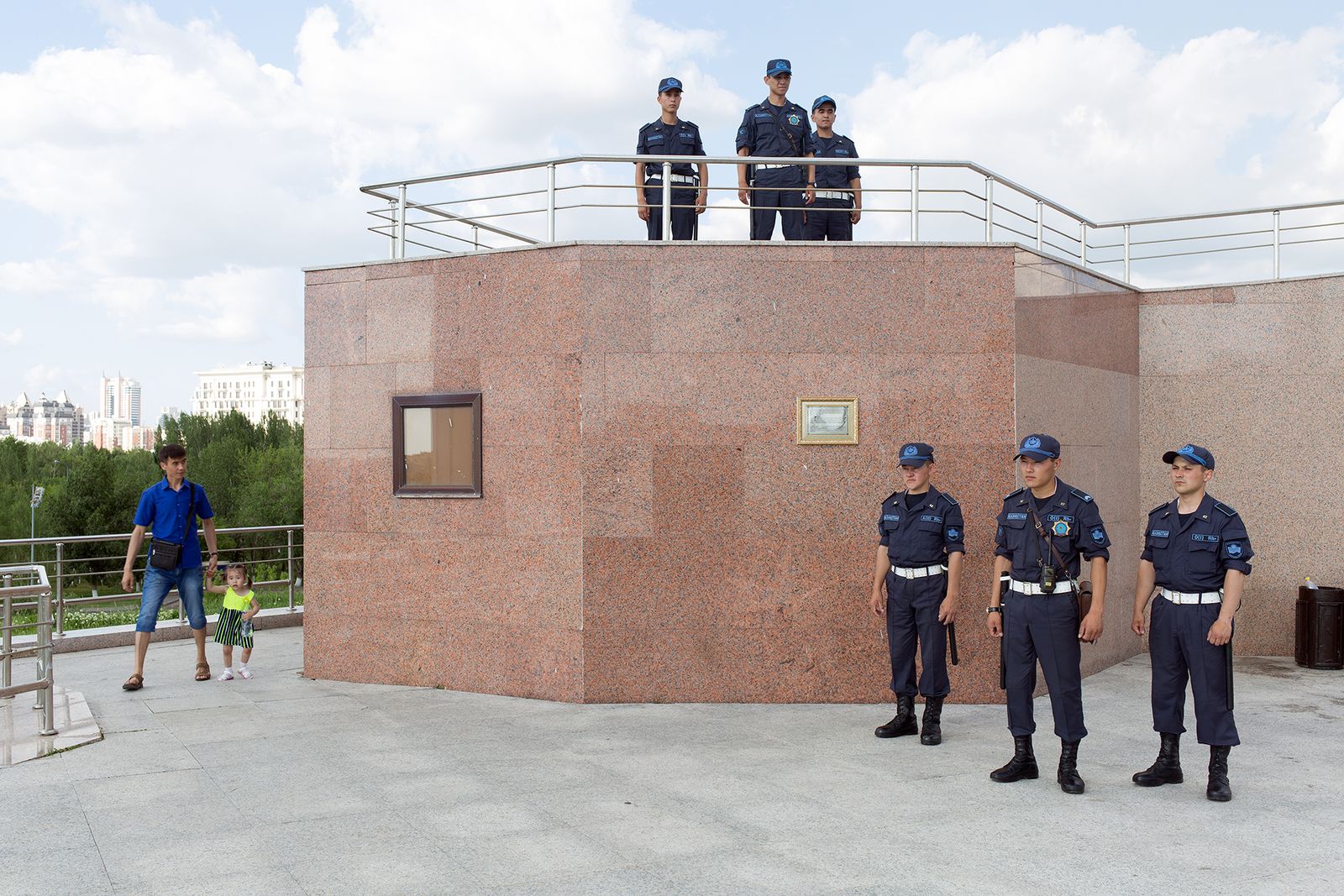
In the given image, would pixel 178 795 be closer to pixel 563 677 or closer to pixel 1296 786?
pixel 563 677

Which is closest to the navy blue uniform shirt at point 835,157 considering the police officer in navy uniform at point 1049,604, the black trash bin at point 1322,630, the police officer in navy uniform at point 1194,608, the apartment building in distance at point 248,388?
the police officer in navy uniform at point 1049,604

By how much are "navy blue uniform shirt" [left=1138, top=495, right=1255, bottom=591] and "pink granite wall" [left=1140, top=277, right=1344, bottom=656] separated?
4.66 meters

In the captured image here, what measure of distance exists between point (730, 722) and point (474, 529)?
8.21ft

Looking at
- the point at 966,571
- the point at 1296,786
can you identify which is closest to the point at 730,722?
the point at 966,571

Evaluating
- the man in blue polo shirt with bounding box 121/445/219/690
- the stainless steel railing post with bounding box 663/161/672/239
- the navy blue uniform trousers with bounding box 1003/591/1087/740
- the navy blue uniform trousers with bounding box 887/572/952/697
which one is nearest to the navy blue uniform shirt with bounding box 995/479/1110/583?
the navy blue uniform trousers with bounding box 1003/591/1087/740

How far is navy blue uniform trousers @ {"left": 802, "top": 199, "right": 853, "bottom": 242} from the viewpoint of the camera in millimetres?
8750

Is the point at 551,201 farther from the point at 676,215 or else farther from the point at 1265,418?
the point at 1265,418

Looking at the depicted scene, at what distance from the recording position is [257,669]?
9391mm

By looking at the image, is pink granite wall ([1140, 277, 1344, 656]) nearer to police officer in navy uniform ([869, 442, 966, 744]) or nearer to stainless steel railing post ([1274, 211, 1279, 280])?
stainless steel railing post ([1274, 211, 1279, 280])

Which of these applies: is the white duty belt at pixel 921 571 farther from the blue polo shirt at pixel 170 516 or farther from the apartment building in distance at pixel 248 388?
the apartment building in distance at pixel 248 388

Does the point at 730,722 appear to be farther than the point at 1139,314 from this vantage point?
No

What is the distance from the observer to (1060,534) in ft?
18.9

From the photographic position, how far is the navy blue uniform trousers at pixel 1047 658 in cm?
573

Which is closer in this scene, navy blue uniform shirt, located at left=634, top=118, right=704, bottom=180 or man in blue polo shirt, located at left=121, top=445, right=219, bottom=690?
man in blue polo shirt, located at left=121, top=445, right=219, bottom=690
